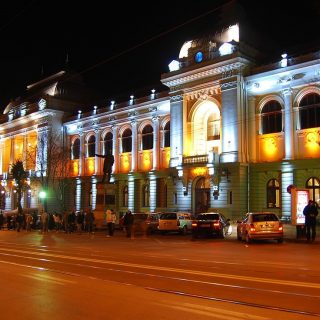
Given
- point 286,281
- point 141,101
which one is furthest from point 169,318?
point 141,101

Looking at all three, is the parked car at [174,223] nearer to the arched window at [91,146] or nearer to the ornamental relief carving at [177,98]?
the ornamental relief carving at [177,98]

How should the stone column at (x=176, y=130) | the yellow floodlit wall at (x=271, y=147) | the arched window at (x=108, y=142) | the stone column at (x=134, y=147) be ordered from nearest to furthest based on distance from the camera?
the yellow floodlit wall at (x=271, y=147) → the stone column at (x=176, y=130) → the stone column at (x=134, y=147) → the arched window at (x=108, y=142)

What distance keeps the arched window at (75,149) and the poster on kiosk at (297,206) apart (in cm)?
3767

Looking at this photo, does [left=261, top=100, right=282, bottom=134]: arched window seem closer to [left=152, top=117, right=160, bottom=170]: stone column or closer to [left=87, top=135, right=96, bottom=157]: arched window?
[left=152, top=117, right=160, bottom=170]: stone column

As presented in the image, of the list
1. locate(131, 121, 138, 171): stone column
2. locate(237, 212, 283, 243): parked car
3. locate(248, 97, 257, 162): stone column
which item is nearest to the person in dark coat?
locate(237, 212, 283, 243): parked car

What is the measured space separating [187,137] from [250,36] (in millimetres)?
10114

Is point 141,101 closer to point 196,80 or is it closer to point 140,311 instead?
point 196,80

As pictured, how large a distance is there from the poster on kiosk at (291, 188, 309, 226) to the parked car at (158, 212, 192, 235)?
9419 mm

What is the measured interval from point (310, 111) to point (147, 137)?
61.0ft

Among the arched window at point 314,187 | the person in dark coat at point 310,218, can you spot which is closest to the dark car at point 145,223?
the arched window at point 314,187

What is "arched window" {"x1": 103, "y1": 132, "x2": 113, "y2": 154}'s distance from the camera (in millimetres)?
55444

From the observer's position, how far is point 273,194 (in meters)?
39.4

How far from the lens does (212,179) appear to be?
133ft

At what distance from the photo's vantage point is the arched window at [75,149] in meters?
60.1
